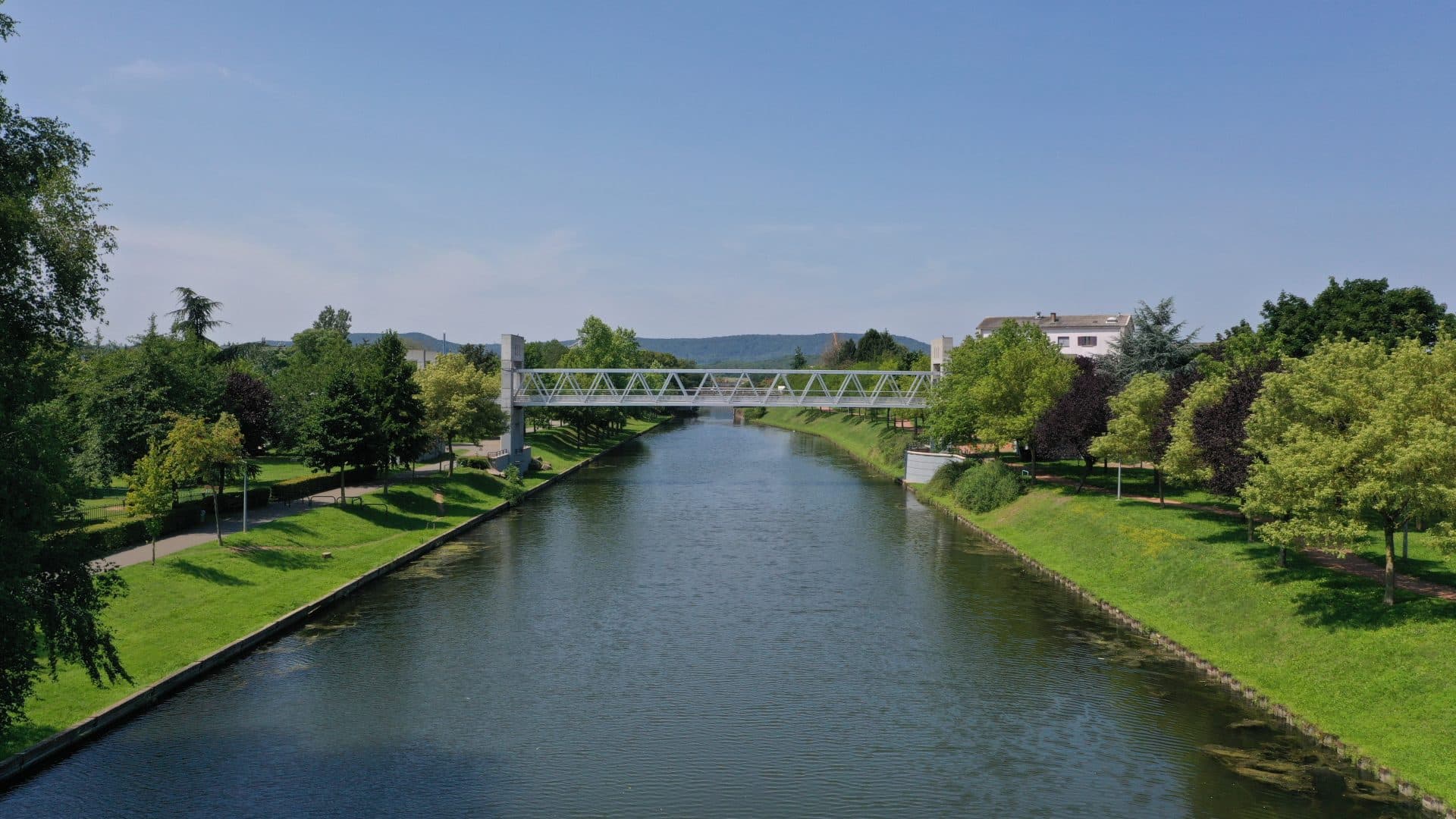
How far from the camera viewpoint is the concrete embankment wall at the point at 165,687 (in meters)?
23.5

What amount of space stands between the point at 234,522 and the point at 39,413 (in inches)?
1018

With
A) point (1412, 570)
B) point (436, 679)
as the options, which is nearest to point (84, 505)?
A: point (436, 679)

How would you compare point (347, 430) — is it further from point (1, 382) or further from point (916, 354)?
point (916, 354)

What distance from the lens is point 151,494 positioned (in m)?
39.8

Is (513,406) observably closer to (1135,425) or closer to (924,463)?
(924,463)

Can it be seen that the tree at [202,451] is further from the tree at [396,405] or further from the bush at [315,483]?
the tree at [396,405]

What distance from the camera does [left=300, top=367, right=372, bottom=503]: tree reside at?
55438 millimetres

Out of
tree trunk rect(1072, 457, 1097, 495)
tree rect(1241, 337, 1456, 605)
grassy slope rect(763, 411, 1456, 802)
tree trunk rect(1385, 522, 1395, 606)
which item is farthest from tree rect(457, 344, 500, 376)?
tree trunk rect(1385, 522, 1395, 606)

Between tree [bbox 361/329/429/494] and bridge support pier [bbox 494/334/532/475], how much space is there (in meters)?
19.3

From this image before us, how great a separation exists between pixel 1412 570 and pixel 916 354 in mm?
97540

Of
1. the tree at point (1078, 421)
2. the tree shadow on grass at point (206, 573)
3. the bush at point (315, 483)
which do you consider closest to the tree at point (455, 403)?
the bush at point (315, 483)

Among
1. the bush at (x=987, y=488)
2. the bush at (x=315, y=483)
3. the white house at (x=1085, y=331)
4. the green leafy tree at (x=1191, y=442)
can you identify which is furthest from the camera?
the white house at (x=1085, y=331)

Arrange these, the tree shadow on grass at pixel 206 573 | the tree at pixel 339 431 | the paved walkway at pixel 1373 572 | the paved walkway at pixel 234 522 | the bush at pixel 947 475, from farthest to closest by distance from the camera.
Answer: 1. the bush at pixel 947 475
2. the tree at pixel 339 431
3. the paved walkway at pixel 234 522
4. the tree shadow on grass at pixel 206 573
5. the paved walkway at pixel 1373 572

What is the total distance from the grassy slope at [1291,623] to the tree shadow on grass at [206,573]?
35365mm
